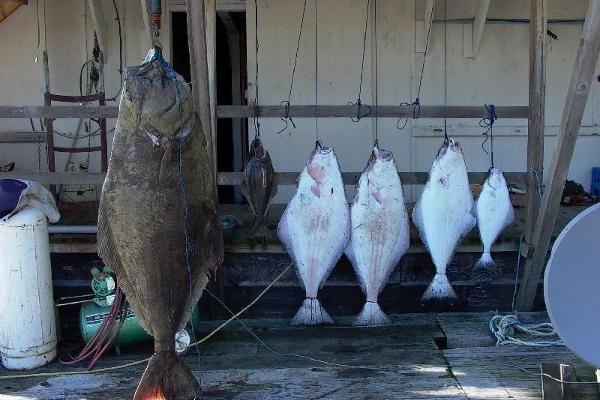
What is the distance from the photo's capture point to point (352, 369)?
13.8 feet

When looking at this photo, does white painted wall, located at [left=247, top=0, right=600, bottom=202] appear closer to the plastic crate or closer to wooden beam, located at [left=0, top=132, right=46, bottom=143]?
the plastic crate

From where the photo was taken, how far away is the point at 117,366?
4.36 meters

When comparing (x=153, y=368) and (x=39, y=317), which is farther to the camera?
(x=39, y=317)

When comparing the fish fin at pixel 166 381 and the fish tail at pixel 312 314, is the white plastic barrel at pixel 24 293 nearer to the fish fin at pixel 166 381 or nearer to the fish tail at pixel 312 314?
the fish fin at pixel 166 381

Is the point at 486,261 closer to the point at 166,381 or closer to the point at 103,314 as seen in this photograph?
the point at 166,381

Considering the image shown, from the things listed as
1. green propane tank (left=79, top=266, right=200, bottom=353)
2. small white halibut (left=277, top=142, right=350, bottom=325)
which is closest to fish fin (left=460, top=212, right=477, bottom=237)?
small white halibut (left=277, top=142, right=350, bottom=325)

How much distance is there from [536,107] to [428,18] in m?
2.44

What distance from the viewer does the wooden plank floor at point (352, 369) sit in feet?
12.7

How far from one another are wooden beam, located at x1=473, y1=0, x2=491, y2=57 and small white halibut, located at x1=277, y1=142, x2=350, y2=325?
11.2ft

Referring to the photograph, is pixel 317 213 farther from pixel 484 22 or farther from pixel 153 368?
pixel 484 22

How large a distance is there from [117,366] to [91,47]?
14.0ft

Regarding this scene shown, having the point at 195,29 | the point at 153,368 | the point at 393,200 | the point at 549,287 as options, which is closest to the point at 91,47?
the point at 195,29

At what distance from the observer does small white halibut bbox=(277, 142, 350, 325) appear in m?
4.45

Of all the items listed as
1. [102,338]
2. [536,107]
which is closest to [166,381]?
[102,338]
